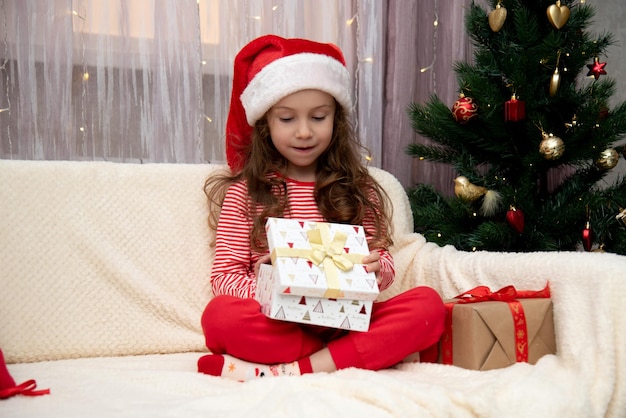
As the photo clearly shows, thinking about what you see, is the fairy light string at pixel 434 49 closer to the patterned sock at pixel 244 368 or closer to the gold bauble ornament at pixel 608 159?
the gold bauble ornament at pixel 608 159

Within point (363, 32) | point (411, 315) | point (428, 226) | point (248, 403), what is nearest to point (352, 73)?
point (363, 32)

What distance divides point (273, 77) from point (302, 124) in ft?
0.42

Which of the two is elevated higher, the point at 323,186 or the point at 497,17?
the point at 497,17

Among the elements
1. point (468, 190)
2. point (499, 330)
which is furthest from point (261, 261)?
point (468, 190)

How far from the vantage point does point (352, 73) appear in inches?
88.7

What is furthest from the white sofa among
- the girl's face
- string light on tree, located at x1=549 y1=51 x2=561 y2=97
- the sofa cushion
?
string light on tree, located at x1=549 y1=51 x2=561 y2=97

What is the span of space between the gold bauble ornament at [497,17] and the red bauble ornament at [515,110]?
0.22 meters

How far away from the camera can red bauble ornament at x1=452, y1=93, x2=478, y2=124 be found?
185 cm

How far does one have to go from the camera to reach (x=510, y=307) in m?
1.32

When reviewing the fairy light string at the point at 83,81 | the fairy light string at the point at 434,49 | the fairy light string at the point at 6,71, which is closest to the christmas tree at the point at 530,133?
the fairy light string at the point at 434,49

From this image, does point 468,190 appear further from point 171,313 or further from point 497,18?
point 171,313

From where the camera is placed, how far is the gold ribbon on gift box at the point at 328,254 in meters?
1.22

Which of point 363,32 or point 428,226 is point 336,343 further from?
point 363,32

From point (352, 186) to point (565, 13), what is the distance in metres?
0.75
